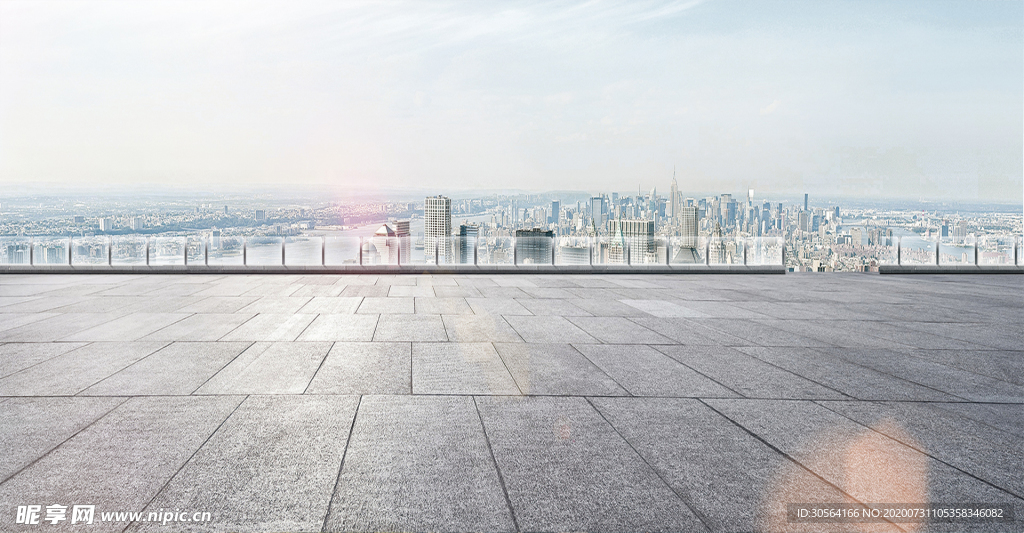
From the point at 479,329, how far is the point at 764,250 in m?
15.9

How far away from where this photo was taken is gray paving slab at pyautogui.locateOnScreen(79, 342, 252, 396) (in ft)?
19.0

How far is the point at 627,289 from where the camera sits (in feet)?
51.5

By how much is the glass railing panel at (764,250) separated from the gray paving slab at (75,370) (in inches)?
768

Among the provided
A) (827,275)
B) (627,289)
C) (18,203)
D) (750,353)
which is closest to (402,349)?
(750,353)

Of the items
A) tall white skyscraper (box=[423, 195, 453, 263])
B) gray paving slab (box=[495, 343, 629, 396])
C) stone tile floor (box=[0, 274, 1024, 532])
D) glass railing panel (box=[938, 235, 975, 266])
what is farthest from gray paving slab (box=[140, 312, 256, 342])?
glass railing panel (box=[938, 235, 975, 266])

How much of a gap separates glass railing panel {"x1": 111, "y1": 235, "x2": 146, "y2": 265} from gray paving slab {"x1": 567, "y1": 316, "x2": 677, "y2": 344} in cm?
1618

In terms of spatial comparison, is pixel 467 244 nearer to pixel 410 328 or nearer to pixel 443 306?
pixel 443 306

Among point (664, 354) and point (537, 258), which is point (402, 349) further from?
point (537, 258)

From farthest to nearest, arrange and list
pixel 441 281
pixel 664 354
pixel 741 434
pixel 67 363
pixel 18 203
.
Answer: pixel 18 203
pixel 441 281
pixel 664 354
pixel 67 363
pixel 741 434

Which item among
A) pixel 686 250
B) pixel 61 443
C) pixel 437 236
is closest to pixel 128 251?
pixel 437 236

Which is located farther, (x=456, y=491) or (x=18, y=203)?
(x=18, y=203)

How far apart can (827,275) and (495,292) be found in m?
12.9

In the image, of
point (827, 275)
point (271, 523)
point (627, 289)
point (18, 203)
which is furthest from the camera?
point (18, 203)

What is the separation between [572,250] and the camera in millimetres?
20984
